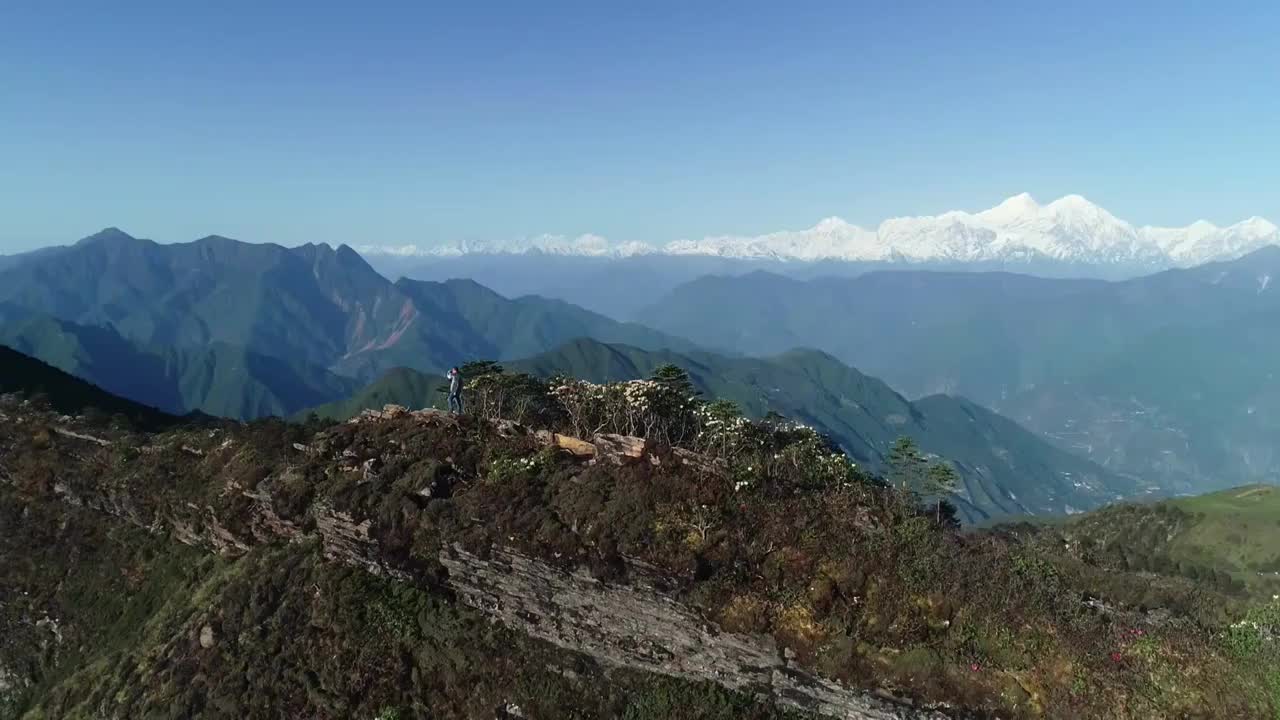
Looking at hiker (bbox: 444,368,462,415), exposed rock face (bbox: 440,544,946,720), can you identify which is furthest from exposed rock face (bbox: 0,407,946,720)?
hiker (bbox: 444,368,462,415)

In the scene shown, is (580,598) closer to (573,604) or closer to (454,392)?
(573,604)

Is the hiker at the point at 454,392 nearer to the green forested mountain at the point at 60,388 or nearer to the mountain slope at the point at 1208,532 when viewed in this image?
the green forested mountain at the point at 60,388

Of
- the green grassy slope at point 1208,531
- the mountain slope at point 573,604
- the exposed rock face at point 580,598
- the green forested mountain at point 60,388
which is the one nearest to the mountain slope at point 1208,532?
the green grassy slope at point 1208,531

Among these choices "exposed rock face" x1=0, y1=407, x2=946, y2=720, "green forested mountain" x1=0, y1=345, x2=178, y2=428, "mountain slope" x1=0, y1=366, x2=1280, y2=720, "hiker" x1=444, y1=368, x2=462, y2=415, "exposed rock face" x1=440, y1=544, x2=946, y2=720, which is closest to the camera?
"mountain slope" x1=0, y1=366, x2=1280, y2=720

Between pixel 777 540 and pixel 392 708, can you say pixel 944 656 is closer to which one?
pixel 777 540

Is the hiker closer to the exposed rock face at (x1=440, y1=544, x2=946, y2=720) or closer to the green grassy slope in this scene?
the exposed rock face at (x1=440, y1=544, x2=946, y2=720)

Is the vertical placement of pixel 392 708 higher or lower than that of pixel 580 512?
lower

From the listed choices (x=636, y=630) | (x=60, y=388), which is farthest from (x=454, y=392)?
(x=60, y=388)

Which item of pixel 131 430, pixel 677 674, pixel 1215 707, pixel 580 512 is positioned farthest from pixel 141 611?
pixel 1215 707
